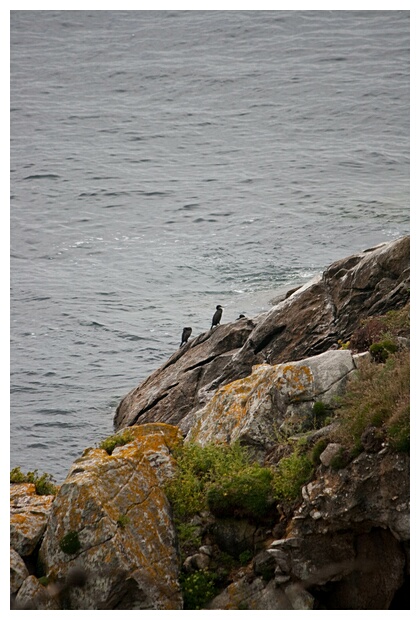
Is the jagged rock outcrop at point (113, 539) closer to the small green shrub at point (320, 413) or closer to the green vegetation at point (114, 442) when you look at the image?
the green vegetation at point (114, 442)

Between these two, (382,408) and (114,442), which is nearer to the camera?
(382,408)

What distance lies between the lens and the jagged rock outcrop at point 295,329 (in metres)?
26.7

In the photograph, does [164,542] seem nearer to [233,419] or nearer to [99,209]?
[233,419]

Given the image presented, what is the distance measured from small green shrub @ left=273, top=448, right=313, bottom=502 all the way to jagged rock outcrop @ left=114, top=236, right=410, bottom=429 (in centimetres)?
639

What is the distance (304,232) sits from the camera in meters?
66.0

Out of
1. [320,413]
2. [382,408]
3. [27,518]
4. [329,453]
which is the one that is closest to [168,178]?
[320,413]

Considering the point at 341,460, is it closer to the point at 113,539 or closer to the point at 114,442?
the point at 113,539

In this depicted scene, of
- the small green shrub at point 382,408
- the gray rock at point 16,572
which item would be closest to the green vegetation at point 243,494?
the small green shrub at point 382,408

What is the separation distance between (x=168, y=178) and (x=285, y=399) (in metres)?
61.9

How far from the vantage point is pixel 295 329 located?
2825 cm

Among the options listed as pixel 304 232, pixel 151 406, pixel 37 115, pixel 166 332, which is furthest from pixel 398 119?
pixel 151 406

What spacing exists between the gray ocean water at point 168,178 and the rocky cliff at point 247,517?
46.5 ft

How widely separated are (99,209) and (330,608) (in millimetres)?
60633

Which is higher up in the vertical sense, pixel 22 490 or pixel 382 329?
pixel 382 329
